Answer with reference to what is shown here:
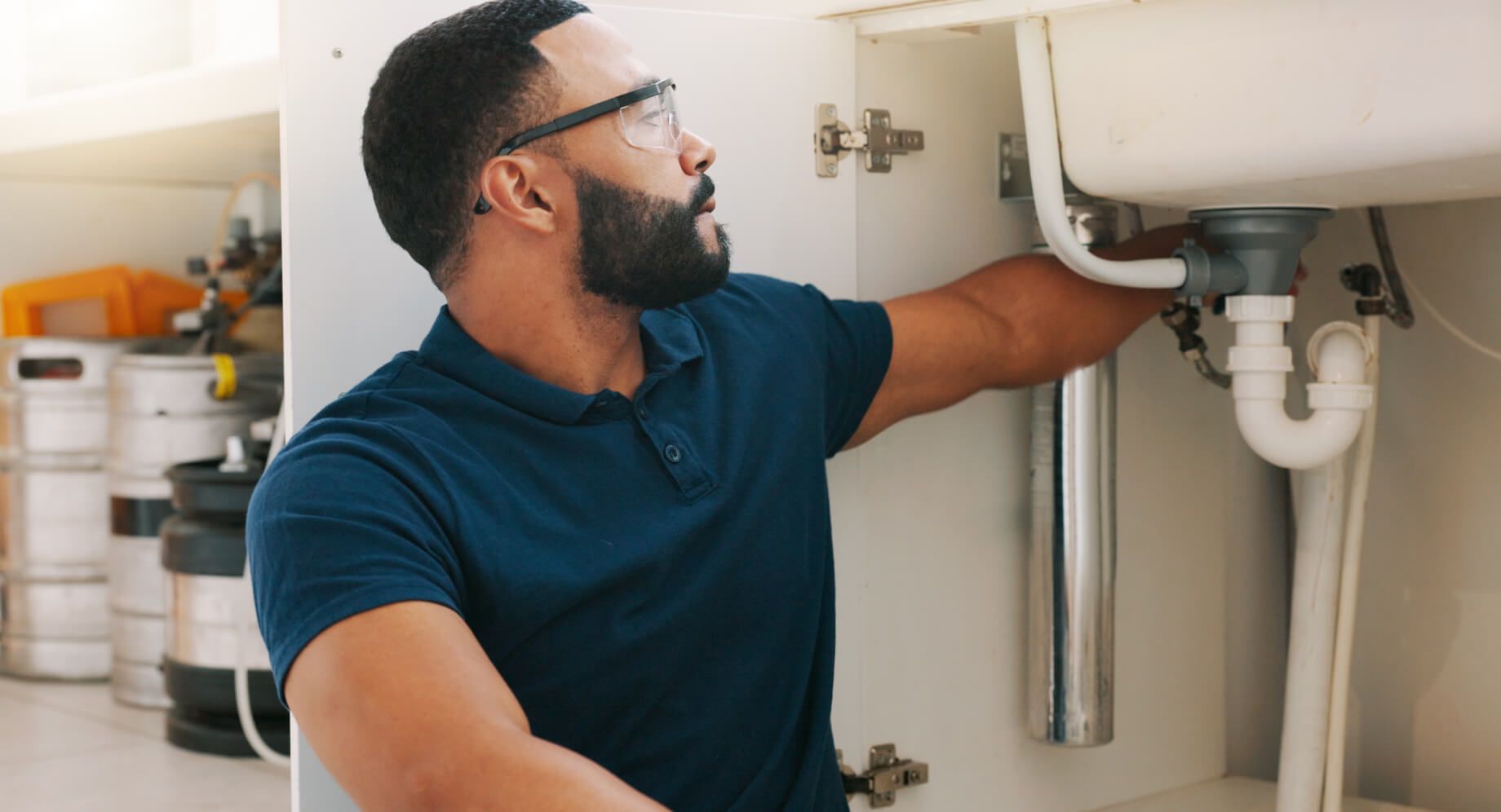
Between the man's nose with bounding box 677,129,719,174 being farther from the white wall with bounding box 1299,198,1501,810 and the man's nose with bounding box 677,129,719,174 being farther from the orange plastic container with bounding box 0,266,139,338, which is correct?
the orange plastic container with bounding box 0,266,139,338

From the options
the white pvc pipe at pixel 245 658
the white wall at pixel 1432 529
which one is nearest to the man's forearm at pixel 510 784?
the white pvc pipe at pixel 245 658

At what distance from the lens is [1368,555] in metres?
1.50

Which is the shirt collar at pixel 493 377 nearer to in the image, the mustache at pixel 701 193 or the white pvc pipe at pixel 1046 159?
the mustache at pixel 701 193

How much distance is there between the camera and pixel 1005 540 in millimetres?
1315

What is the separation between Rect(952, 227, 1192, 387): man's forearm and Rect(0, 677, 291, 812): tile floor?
2.96 feet

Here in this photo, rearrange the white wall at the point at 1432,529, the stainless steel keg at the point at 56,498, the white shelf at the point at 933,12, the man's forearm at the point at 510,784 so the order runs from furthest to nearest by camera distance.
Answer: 1. the stainless steel keg at the point at 56,498
2. the white wall at the point at 1432,529
3. the white shelf at the point at 933,12
4. the man's forearm at the point at 510,784

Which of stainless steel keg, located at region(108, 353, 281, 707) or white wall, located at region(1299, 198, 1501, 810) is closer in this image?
white wall, located at region(1299, 198, 1501, 810)

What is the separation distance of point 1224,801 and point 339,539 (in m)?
1.02

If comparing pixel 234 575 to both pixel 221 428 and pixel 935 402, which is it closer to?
pixel 221 428

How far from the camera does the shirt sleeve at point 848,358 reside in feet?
3.47

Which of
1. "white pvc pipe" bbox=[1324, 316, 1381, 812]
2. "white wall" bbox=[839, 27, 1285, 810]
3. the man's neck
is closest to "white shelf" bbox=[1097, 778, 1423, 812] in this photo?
"white wall" bbox=[839, 27, 1285, 810]

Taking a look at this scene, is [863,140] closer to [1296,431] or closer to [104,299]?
[1296,431]

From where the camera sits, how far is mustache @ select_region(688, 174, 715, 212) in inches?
37.6

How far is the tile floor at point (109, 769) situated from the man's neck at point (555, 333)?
2.61ft
